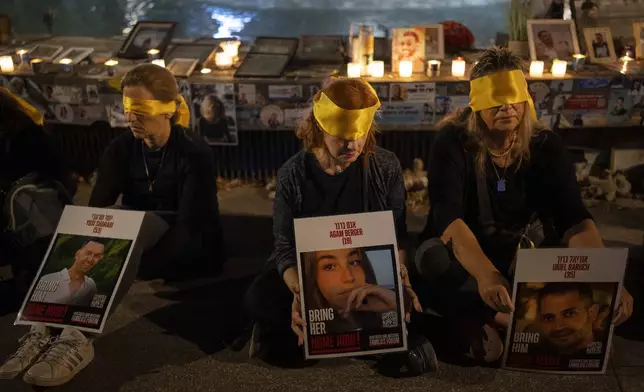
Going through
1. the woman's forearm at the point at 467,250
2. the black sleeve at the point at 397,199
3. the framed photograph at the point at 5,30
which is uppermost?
the framed photograph at the point at 5,30

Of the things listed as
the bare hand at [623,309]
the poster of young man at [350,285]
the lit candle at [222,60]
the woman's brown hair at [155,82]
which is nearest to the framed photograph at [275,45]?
the lit candle at [222,60]

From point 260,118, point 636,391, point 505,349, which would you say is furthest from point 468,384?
point 260,118

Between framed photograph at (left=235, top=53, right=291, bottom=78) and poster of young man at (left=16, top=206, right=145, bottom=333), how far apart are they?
1580mm

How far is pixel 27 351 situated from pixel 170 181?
941mm

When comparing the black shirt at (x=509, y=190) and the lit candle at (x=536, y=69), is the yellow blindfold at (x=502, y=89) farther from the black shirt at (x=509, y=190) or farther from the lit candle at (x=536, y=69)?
the lit candle at (x=536, y=69)

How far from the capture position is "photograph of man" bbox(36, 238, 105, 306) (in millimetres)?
2543

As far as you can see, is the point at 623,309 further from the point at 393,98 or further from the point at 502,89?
the point at 393,98

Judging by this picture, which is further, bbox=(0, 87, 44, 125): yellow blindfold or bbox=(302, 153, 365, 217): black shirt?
bbox=(0, 87, 44, 125): yellow blindfold

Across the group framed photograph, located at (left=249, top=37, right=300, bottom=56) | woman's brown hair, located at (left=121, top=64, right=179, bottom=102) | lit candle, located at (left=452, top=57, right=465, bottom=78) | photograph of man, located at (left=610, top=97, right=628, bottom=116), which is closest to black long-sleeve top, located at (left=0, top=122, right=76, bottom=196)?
woman's brown hair, located at (left=121, top=64, right=179, bottom=102)

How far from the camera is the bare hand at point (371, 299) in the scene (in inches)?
91.3

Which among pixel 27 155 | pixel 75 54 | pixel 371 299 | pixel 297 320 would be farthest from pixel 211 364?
pixel 75 54

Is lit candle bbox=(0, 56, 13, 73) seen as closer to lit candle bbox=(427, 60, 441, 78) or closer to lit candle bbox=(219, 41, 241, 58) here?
lit candle bbox=(219, 41, 241, 58)

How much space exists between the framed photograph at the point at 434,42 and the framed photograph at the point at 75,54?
2.22 meters

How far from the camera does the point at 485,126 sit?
2551 mm
